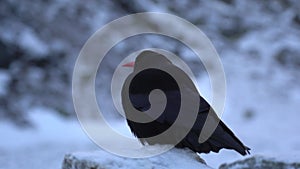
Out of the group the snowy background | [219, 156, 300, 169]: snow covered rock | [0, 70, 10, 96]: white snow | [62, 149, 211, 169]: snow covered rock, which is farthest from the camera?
[0, 70, 10, 96]: white snow

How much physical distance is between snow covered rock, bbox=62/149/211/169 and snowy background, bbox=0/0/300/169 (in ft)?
9.69

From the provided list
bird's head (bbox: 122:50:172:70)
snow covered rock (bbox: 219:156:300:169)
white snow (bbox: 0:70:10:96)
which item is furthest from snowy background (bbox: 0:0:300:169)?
bird's head (bbox: 122:50:172:70)

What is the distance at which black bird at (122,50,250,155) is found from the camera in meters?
3.20

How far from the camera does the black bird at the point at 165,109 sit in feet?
10.5

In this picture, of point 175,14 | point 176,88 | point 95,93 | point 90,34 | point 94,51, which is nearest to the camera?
point 176,88

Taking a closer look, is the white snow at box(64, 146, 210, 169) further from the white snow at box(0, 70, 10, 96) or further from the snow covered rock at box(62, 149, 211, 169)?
the white snow at box(0, 70, 10, 96)

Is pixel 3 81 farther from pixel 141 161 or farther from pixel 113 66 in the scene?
pixel 141 161

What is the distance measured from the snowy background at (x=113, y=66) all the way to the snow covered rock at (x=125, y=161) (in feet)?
9.69

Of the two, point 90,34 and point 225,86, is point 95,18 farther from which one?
point 225,86

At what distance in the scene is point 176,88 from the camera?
339cm

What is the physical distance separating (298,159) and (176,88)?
0.88m

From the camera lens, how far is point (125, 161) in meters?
3.21

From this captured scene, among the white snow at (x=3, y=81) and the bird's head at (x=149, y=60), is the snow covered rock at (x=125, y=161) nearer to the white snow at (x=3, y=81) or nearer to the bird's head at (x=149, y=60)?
the bird's head at (x=149, y=60)

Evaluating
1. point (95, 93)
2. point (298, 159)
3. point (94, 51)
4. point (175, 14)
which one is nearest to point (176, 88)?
point (298, 159)
